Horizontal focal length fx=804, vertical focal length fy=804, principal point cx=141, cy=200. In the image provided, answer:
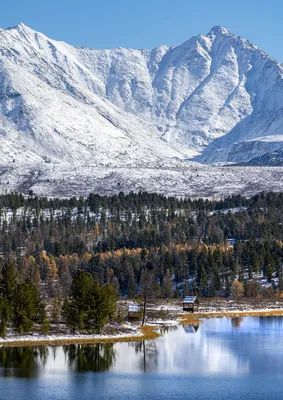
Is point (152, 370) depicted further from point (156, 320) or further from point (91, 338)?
point (156, 320)

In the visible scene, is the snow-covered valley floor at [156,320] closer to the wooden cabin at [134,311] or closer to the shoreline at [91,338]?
the shoreline at [91,338]

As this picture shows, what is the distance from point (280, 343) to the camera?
123562mm

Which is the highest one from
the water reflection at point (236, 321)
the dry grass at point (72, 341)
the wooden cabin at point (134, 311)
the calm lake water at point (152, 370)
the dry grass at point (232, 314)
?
the wooden cabin at point (134, 311)

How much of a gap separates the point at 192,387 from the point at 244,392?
6013 mm

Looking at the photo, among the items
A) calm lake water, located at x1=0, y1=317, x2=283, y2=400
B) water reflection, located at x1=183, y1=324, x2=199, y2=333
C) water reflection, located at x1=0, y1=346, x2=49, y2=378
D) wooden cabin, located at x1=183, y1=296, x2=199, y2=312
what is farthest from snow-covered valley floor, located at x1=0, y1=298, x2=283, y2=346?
water reflection, located at x1=0, y1=346, x2=49, y2=378

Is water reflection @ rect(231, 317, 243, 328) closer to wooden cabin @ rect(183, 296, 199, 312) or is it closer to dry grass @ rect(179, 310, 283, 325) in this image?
dry grass @ rect(179, 310, 283, 325)

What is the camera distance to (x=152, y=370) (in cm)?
9956

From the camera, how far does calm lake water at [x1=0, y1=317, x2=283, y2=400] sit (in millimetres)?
86812

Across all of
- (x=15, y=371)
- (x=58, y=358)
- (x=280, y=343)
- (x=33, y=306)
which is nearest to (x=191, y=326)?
(x=280, y=343)

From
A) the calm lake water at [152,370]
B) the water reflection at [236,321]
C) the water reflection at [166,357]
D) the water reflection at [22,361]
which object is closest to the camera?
the calm lake water at [152,370]

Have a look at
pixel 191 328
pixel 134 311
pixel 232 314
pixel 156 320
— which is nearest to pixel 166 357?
pixel 191 328

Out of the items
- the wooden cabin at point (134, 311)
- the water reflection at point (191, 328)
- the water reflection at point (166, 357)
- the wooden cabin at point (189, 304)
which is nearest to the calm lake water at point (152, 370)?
the water reflection at point (166, 357)

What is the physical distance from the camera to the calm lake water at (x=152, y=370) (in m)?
86.8

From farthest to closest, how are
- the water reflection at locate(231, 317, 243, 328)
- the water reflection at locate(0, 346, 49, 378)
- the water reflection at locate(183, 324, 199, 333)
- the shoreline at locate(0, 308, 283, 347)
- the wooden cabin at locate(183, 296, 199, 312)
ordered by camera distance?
1. the wooden cabin at locate(183, 296, 199, 312)
2. the water reflection at locate(231, 317, 243, 328)
3. the water reflection at locate(183, 324, 199, 333)
4. the shoreline at locate(0, 308, 283, 347)
5. the water reflection at locate(0, 346, 49, 378)
